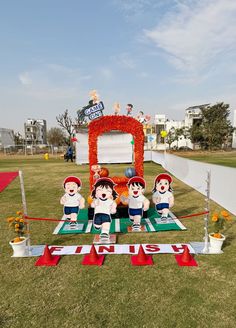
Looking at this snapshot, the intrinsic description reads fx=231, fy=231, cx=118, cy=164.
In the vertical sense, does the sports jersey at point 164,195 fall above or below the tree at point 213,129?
below

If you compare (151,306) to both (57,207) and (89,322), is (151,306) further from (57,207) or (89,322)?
(57,207)

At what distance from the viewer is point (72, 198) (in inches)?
239

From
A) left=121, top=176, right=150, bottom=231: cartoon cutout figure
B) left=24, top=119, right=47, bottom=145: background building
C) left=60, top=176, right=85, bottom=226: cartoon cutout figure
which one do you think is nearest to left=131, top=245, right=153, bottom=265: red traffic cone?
left=121, top=176, right=150, bottom=231: cartoon cutout figure

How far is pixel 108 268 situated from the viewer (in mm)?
4340

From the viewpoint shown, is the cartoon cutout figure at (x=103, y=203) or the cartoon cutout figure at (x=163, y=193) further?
the cartoon cutout figure at (x=163, y=193)

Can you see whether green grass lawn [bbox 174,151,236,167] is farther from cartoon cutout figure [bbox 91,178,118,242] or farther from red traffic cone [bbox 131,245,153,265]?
red traffic cone [bbox 131,245,153,265]

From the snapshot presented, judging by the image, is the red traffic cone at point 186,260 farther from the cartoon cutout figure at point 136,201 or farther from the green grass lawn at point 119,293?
the cartoon cutout figure at point 136,201

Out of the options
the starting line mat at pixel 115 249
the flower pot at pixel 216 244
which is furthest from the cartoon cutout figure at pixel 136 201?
the flower pot at pixel 216 244

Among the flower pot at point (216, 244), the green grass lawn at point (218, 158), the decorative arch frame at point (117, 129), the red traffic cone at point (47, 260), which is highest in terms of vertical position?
the decorative arch frame at point (117, 129)

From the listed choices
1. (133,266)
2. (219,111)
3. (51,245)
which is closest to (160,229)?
(133,266)

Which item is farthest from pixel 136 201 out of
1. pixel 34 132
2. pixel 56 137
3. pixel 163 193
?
pixel 34 132

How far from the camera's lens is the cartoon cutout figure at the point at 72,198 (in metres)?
5.99

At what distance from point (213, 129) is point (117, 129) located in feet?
144

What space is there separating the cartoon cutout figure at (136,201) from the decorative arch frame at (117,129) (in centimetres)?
176
